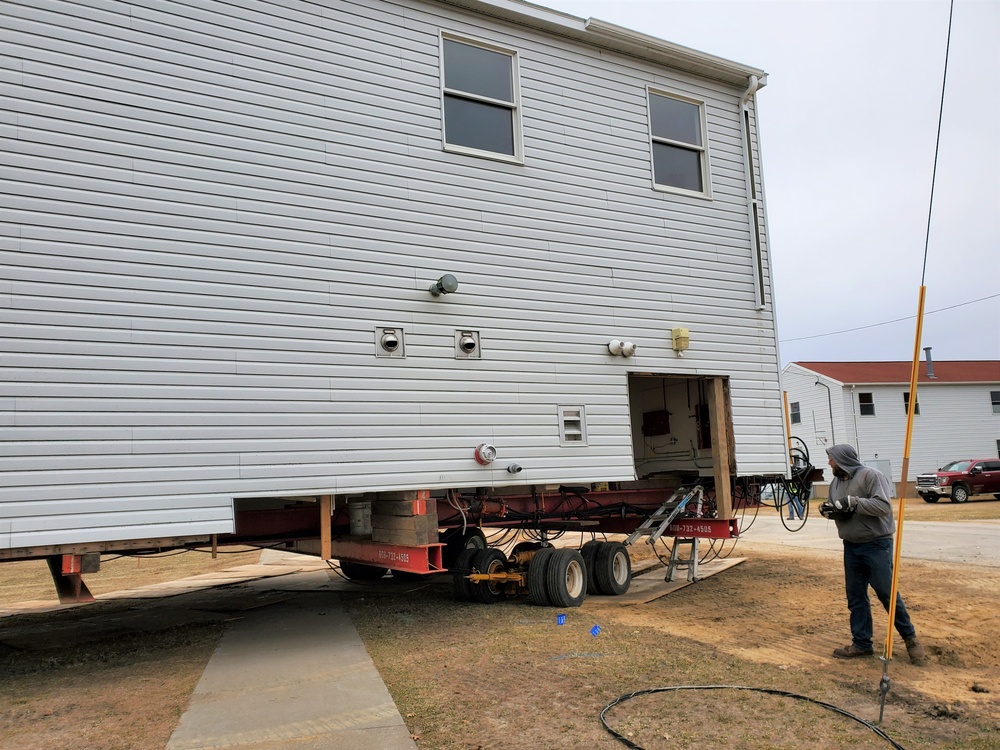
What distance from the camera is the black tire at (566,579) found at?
8.81m

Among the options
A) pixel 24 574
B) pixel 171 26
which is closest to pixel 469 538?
pixel 171 26

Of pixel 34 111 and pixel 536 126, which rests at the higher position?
pixel 536 126

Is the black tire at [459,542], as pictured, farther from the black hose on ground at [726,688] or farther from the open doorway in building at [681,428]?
the black hose on ground at [726,688]

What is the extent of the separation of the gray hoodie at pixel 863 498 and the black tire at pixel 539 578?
11.6ft

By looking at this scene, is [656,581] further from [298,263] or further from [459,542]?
[298,263]

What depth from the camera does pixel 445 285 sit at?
25.2 ft

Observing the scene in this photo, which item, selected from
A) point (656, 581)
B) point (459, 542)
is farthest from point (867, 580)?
point (459, 542)

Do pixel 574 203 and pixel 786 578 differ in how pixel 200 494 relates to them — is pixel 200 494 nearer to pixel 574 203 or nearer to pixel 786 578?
pixel 574 203

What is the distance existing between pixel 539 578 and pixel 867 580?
3.67 metres

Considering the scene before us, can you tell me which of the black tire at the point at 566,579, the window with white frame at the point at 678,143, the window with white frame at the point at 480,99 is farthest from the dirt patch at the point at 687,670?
the window with white frame at the point at 678,143

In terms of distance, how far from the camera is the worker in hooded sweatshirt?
6.09 m

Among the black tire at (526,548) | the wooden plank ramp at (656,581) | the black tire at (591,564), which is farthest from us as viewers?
the black tire at (591,564)

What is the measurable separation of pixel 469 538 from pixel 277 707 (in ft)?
16.9

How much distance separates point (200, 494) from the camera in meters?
6.62
